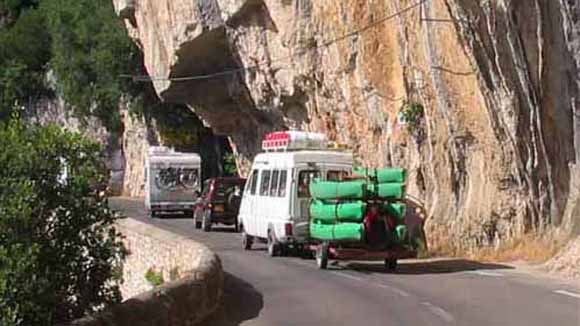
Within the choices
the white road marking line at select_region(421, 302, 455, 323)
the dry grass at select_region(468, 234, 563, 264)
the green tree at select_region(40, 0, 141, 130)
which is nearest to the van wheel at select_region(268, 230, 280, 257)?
the dry grass at select_region(468, 234, 563, 264)

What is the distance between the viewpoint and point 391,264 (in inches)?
955

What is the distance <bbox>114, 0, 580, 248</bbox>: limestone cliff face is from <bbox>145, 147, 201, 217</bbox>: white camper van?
3.86 metres

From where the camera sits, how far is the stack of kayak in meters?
23.4

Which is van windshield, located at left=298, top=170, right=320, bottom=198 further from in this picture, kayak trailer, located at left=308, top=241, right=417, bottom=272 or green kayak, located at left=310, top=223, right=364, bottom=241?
green kayak, located at left=310, top=223, right=364, bottom=241

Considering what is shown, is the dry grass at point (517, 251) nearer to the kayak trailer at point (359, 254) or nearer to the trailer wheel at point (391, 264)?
the kayak trailer at point (359, 254)

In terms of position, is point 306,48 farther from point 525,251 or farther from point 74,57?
point 74,57

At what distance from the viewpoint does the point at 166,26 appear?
50.7 meters

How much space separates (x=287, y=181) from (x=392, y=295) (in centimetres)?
741

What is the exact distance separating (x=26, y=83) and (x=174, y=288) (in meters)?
68.5

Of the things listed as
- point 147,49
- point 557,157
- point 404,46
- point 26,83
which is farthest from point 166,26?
point 26,83

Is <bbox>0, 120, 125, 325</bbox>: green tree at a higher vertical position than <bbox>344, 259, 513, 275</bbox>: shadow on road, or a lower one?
higher

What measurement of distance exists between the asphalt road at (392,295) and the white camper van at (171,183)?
21.9m

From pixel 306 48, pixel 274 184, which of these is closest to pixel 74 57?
pixel 306 48

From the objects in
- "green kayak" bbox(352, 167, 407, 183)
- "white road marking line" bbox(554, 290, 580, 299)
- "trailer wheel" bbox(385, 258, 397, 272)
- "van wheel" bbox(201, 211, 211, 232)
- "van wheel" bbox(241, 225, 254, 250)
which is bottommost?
"white road marking line" bbox(554, 290, 580, 299)
